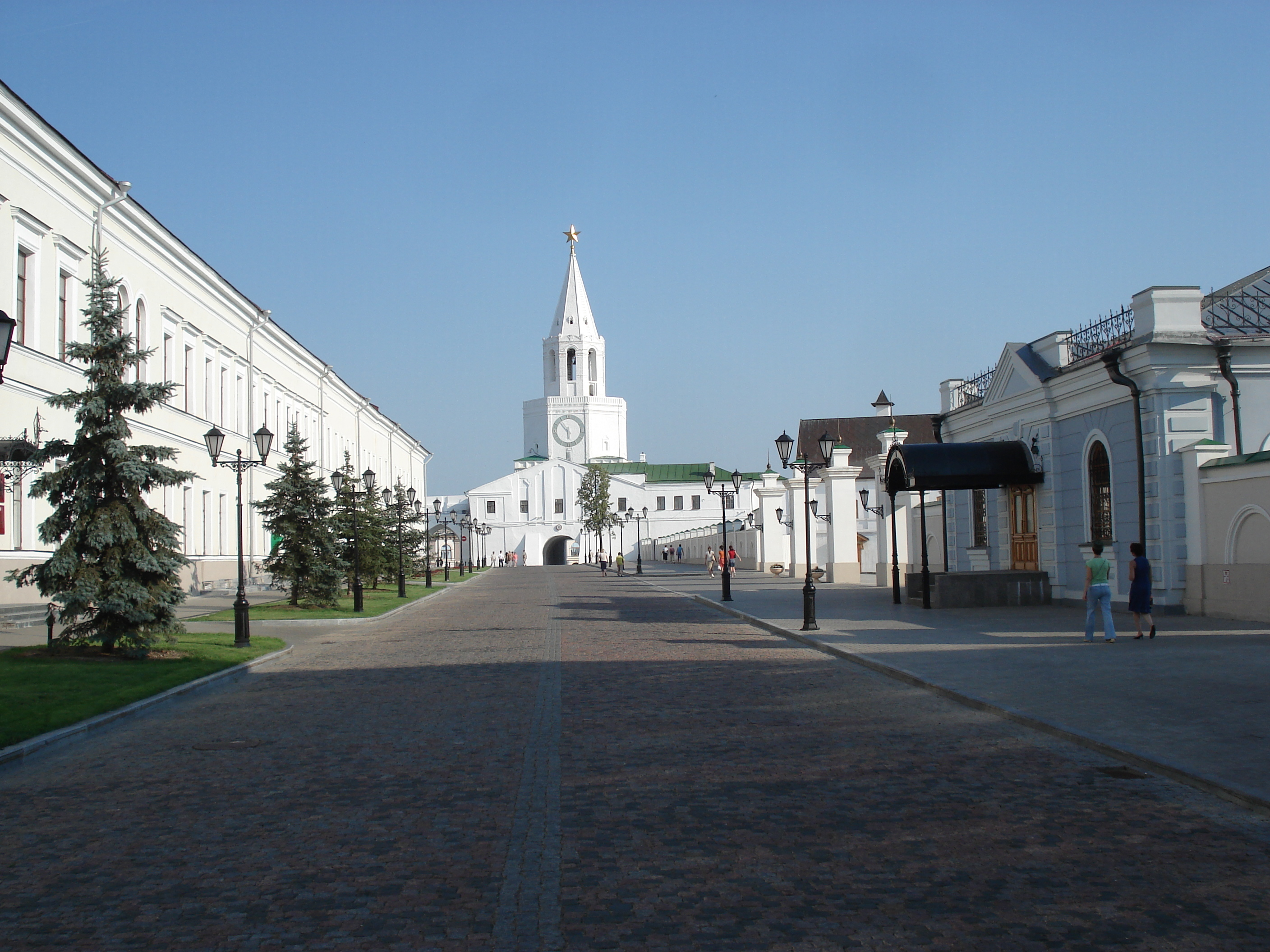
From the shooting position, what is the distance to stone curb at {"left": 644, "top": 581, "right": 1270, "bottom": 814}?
740cm

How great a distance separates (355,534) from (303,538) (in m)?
1.38

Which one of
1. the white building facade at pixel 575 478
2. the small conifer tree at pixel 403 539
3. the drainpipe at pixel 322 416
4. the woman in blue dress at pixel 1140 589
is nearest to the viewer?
the woman in blue dress at pixel 1140 589

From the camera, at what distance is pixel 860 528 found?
160ft

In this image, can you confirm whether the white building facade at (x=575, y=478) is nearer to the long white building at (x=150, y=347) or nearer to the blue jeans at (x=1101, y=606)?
the long white building at (x=150, y=347)

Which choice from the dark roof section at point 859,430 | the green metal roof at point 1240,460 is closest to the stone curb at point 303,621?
the green metal roof at point 1240,460

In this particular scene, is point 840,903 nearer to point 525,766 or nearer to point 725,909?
point 725,909

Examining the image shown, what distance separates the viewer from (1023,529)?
2812 centimetres

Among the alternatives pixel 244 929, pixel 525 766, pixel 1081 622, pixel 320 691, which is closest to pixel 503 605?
pixel 1081 622

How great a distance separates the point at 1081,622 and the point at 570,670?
10.4 meters

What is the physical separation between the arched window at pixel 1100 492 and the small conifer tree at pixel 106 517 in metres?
17.8

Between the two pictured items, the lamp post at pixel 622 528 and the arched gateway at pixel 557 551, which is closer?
the lamp post at pixel 622 528

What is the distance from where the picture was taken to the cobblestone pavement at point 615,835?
5.21 meters

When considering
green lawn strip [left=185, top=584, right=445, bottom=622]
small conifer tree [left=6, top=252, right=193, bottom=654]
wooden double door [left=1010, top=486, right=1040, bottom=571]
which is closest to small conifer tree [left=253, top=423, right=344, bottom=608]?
green lawn strip [left=185, top=584, right=445, bottom=622]

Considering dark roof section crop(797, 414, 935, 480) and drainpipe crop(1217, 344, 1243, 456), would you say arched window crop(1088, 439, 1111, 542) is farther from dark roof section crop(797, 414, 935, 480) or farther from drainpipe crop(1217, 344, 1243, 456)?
dark roof section crop(797, 414, 935, 480)
